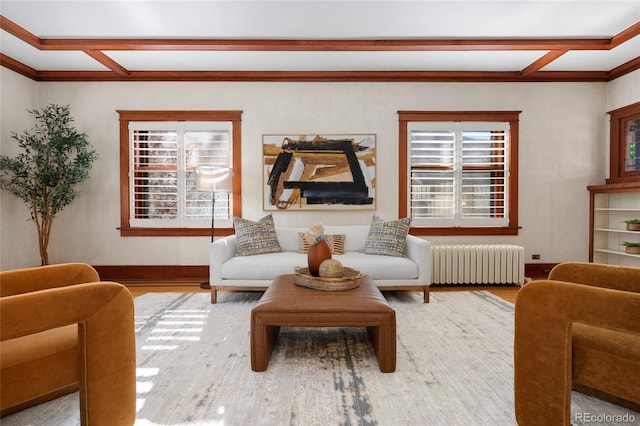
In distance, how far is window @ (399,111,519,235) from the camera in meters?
5.15

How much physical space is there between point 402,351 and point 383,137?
11.0ft

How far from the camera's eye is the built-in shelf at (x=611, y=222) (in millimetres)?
4719

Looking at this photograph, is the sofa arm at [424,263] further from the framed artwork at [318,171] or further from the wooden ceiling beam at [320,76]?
the wooden ceiling beam at [320,76]

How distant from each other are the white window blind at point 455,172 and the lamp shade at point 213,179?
8.51ft

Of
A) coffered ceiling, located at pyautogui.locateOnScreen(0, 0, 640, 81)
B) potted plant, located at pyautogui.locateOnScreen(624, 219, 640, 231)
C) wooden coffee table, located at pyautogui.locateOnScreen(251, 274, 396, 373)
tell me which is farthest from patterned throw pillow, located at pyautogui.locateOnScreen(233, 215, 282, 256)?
potted plant, located at pyautogui.locateOnScreen(624, 219, 640, 231)

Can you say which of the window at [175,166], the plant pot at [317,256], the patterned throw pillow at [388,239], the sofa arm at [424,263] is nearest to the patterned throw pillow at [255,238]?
the window at [175,166]

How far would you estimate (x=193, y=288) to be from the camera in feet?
15.5

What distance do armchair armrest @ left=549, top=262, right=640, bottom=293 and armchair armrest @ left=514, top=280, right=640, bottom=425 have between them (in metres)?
0.70

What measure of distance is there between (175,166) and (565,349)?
5005mm

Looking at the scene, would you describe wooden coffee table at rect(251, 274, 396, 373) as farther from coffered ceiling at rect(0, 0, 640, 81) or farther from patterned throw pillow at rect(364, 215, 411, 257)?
coffered ceiling at rect(0, 0, 640, 81)

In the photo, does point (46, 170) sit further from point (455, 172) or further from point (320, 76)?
point (455, 172)

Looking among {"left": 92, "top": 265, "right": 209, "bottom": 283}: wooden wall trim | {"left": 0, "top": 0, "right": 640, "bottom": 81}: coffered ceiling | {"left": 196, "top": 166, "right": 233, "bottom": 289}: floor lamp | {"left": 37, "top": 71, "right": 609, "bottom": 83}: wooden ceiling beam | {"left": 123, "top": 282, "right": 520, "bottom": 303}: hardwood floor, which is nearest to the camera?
{"left": 0, "top": 0, "right": 640, "bottom": 81}: coffered ceiling

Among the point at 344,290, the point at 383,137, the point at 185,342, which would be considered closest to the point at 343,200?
the point at 383,137

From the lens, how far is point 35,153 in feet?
16.2
